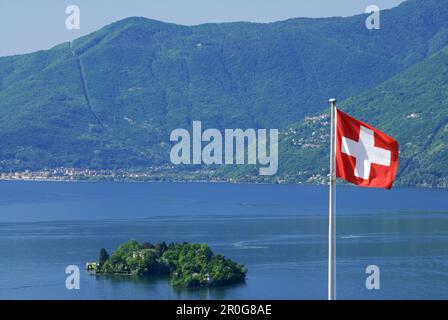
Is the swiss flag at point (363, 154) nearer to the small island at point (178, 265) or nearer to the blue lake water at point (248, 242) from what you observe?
the blue lake water at point (248, 242)

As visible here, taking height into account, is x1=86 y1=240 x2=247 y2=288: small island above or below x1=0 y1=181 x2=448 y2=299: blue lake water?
above

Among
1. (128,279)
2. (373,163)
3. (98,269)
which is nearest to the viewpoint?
(373,163)

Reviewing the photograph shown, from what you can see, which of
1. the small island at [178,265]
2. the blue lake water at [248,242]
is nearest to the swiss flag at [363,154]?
the blue lake water at [248,242]

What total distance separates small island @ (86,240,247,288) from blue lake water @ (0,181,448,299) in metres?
1.08

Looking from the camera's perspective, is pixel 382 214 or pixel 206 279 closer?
pixel 206 279

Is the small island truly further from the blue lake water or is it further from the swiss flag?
the swiss flag

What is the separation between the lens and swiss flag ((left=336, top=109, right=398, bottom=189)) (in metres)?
15.8

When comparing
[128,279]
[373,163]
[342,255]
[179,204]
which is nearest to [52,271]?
A: [128,279]

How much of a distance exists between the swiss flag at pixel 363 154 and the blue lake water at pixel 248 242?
4509 centimetres

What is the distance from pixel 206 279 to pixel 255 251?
26372mm

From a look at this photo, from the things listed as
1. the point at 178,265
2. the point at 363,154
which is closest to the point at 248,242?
the point at 178,265

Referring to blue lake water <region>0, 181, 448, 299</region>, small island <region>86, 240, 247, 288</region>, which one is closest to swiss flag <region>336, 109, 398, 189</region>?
blue lake water <region>0, 181, 448, 299</region>
